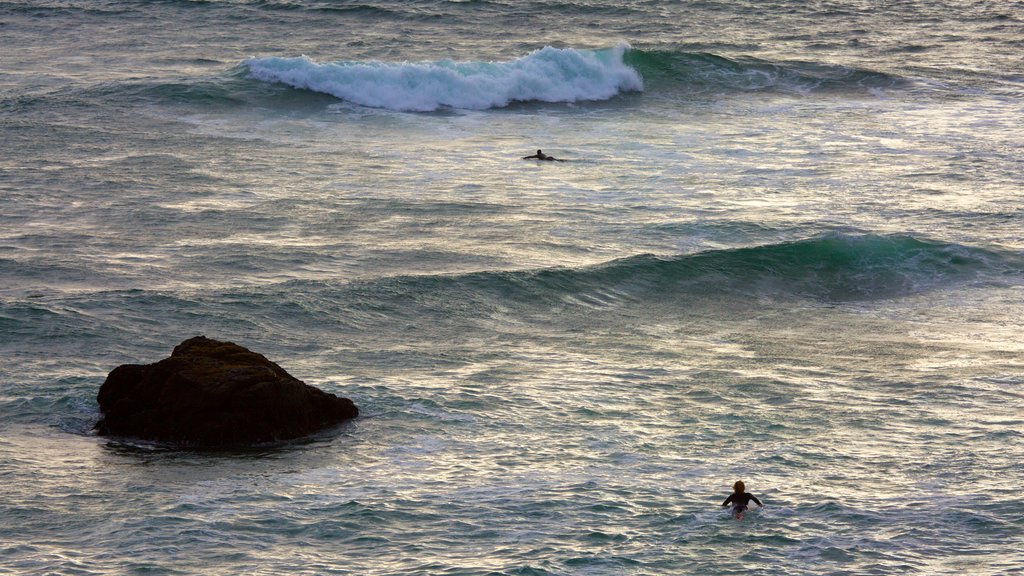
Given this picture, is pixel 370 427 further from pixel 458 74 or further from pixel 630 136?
pixel 458 74

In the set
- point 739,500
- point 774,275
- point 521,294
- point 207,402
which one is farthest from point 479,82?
point 739,500

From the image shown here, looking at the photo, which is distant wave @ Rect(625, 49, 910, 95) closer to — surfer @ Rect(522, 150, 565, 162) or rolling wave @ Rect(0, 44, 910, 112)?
rolling wave @ Rect(0, 44, 910, 112)

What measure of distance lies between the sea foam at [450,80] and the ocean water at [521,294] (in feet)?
0.40

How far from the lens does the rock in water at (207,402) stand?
54.0ft

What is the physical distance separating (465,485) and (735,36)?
128 feet

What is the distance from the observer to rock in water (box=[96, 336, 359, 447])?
16.5m

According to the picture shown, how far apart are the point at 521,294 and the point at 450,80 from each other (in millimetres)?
19711

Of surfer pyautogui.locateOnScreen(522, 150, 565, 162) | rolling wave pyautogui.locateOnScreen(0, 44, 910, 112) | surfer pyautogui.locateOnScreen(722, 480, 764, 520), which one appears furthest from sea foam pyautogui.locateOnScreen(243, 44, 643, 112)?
surfer pyautogui.locateOnScreen(722, 480, 764, 520)

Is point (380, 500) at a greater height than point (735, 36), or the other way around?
point (735, 36)

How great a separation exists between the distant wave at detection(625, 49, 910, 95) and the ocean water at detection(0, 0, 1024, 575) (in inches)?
7.1

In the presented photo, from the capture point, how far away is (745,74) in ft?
149

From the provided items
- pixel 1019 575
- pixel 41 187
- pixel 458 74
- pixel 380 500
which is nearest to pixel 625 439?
pixel 380 500

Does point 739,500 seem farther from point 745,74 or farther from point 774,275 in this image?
point 745,74

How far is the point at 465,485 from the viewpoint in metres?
15.8
